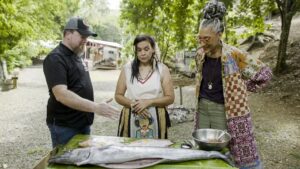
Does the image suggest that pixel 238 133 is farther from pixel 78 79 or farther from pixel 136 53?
pixel 78 79

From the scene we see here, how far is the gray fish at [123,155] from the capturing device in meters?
2.29

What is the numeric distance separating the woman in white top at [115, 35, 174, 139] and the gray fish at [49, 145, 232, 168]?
3.65 feet

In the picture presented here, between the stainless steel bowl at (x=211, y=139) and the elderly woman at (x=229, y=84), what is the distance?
39 centimetres

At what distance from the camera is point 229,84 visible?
310 centimetres

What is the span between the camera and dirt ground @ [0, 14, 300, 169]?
20.1 feet

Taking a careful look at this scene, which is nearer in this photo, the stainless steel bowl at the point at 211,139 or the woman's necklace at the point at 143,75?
the stainless steel bowl at the point at 211,139

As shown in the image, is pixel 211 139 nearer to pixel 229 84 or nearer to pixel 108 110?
pixel 229 84

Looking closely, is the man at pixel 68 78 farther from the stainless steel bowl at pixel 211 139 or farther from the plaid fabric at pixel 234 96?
the plaid fabric at pixel 234 96

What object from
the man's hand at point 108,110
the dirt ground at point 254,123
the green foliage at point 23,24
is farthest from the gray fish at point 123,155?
the green foliage at point 23,24

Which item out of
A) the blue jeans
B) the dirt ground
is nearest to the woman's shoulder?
the blue jeans

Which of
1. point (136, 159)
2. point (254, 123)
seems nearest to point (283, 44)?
point (254, 123)

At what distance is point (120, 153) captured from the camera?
91.5 inches

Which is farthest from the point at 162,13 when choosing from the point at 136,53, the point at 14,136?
the point at 136,53

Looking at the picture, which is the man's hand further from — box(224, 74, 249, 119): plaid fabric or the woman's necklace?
box(224, 74, 249, 119): plaid fabric
